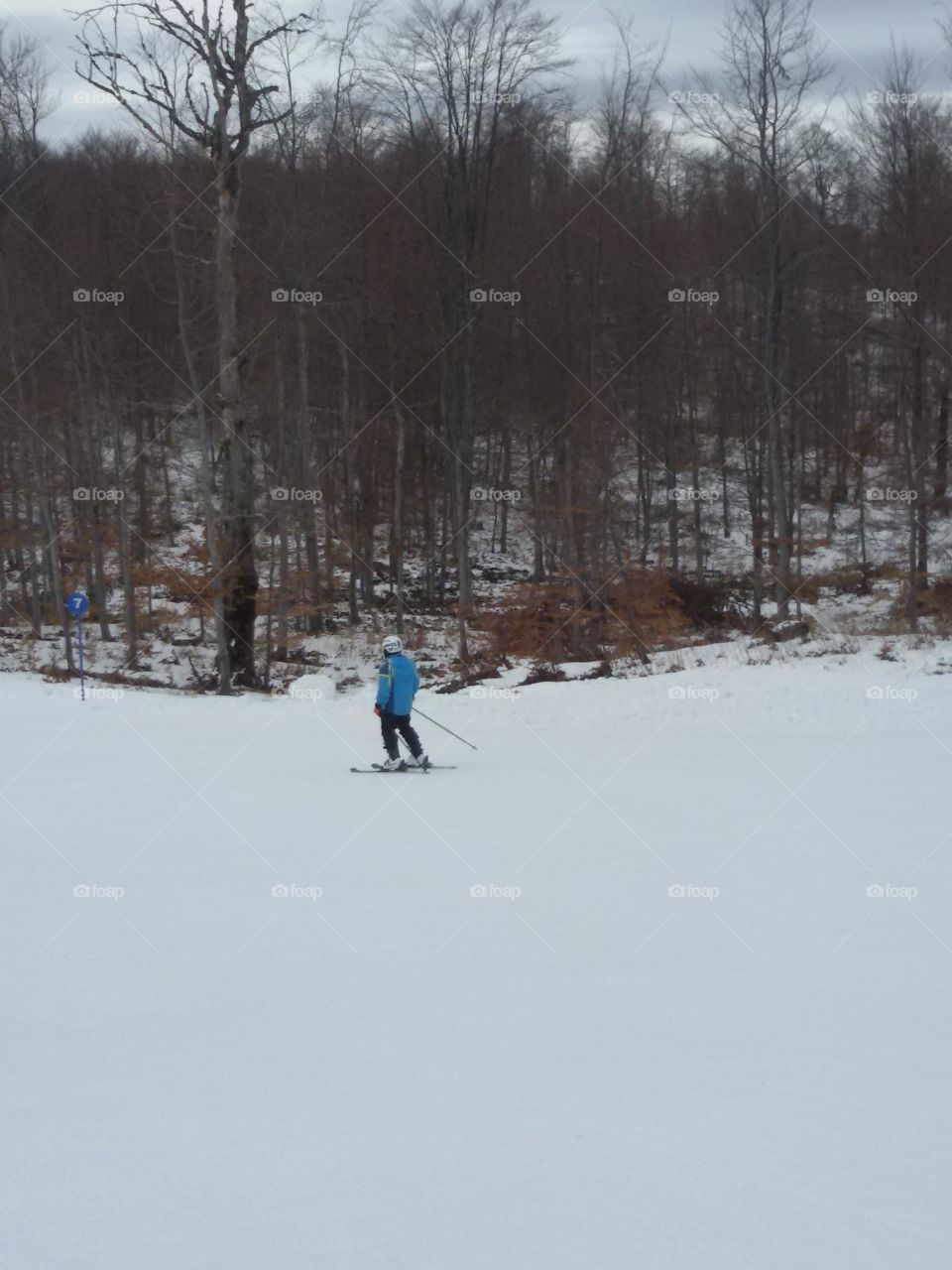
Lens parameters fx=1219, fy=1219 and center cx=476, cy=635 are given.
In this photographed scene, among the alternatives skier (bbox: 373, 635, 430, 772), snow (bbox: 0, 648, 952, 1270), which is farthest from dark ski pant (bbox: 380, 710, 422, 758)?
snow (bbox: 0, 648, 952, 1270)

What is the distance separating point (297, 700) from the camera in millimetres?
20172

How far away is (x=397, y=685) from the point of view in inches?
556

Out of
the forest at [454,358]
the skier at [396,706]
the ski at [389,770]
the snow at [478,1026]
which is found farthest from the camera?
the forest at [454,358]

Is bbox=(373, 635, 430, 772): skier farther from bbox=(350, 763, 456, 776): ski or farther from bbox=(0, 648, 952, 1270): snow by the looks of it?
bbox=(0, 648, 952, 1270): snow

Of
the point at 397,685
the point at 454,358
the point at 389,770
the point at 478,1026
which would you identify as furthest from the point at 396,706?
the point at 454,358

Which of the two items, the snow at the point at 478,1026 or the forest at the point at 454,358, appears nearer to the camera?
the snow at the point at 478,1026

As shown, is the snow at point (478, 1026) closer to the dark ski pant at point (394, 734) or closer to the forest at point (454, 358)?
the dark ski pant at point (394, 734)

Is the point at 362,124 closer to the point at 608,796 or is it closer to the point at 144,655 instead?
the point at 144,655

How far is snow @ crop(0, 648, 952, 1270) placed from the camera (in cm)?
405

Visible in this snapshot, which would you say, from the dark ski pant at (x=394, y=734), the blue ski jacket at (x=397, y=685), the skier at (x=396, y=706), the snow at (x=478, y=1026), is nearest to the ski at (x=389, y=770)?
the skier at (x=396, y=706)

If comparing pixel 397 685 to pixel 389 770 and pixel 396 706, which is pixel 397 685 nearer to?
pixel 396 706

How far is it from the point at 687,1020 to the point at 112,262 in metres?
32.2

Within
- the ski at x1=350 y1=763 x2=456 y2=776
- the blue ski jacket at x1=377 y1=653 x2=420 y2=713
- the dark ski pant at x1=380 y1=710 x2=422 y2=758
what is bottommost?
the ski at x1=350 y1=763 x2=456 y2=776

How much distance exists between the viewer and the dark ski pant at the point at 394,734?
14.1 meters
